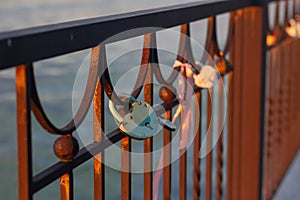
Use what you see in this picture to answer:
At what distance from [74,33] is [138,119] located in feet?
0.62

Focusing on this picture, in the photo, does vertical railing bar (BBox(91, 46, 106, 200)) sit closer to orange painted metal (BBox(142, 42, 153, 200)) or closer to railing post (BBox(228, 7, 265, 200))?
orange painted metal (BBox(142, 42, 153, 200))

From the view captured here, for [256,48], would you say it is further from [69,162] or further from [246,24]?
[69,162]

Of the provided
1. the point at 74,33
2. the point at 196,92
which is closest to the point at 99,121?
the point at 74,33

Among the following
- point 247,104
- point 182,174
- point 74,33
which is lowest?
point 182,174

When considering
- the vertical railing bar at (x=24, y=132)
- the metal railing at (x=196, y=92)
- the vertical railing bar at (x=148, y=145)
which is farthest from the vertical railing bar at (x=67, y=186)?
the vertical railing bar at (x=148, y=145)

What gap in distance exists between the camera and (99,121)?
1116 mm

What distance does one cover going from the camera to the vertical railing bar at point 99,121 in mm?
1072

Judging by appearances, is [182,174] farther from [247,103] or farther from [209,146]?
[247,103]

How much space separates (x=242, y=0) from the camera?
193cm

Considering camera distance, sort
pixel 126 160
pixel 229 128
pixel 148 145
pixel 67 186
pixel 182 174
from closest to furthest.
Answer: pixel 67 186 → pixel 126 160 → pixel 148 145 → pixel 182 174 → pixel 229 128

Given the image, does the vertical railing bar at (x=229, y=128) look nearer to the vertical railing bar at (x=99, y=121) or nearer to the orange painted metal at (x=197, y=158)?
the orange painted metal at (x=197, y=158)

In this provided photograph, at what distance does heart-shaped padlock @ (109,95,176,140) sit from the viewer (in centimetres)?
107

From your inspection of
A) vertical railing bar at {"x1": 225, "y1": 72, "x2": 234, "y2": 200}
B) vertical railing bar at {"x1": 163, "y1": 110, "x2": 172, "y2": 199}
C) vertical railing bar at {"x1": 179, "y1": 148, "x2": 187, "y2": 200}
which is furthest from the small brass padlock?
vertical railing bar at {"x1": 225, "y1": 72, "x2": 234, "y2": 200}

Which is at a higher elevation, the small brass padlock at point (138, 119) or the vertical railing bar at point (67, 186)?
the small brass padlock at point (138, 119)
